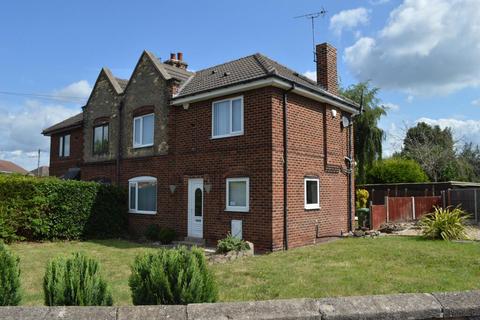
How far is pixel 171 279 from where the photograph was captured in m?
4.47

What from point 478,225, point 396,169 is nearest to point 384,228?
point 478,225

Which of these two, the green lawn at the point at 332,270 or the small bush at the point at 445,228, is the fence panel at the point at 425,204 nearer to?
the small bush at the point at 445,228

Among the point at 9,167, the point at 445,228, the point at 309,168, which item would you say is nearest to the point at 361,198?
the point at 445,228

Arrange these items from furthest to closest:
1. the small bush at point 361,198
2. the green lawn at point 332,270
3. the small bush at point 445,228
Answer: the small bush at point 361,198 < the small bush at point 445,228 < the green lawn at point 332,270

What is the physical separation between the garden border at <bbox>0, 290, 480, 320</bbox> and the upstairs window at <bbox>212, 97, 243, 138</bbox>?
1109cm

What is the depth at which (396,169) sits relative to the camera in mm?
31781

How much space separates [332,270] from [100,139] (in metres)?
15.1

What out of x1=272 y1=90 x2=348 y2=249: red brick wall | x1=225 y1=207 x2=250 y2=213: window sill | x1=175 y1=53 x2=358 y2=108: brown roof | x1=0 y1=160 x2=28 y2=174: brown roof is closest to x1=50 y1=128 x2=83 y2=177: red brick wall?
x1=175 y1=53 x2=358 y2=108: brown roof

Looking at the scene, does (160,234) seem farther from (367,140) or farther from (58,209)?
(367,140)

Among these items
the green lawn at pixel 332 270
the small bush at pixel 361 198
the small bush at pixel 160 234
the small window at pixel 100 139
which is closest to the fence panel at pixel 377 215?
the green lawn at pixel 332 270

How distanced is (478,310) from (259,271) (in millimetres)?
6869

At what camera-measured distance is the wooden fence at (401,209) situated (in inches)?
746

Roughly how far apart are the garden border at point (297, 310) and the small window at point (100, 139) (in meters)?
18.0

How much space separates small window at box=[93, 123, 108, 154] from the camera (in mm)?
20719
